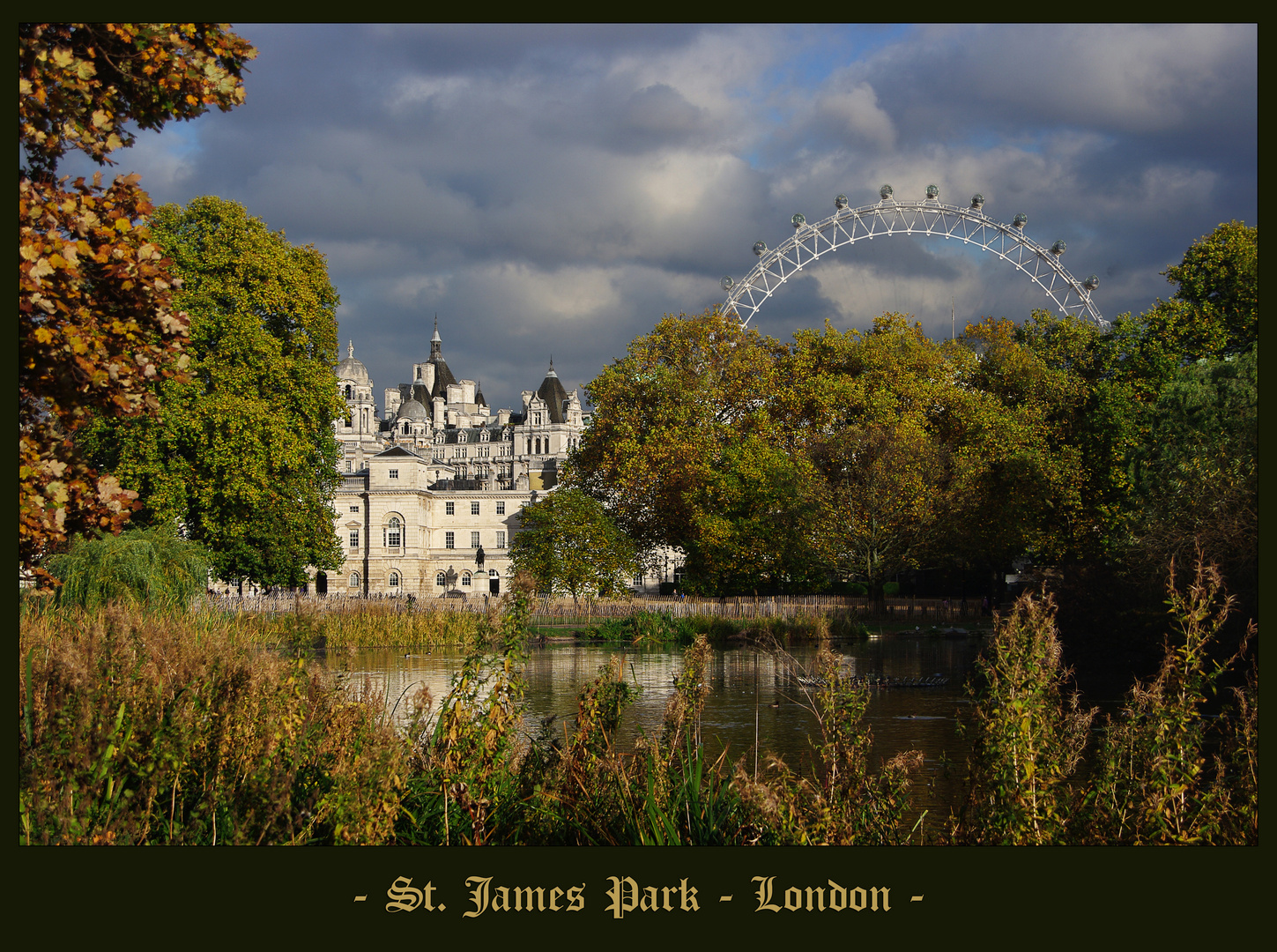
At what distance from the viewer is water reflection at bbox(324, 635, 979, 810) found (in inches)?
451

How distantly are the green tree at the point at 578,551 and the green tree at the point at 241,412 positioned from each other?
10067 millimetres

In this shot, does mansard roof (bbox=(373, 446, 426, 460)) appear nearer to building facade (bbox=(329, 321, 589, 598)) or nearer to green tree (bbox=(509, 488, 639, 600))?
building facade (bbox=(329, 321, 589, 598))

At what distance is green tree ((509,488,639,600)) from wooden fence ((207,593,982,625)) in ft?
2.59

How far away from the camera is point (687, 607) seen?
114 ft

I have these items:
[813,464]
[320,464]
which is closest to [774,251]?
[813,464]

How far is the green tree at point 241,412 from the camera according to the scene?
25.4m

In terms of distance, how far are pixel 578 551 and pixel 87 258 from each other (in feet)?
109

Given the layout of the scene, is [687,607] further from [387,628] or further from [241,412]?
[241,412]

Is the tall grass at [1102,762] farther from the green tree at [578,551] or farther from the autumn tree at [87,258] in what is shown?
the green tree at [578,551]

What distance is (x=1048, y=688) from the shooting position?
20.7 ft

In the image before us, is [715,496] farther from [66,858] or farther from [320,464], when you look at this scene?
[66,858]

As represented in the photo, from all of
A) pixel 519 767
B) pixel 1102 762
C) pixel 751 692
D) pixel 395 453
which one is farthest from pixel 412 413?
pixel 1102 762

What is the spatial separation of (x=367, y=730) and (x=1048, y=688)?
417 centimetres

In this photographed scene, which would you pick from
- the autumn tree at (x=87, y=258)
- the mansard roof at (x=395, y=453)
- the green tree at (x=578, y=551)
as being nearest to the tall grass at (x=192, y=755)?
the autumn tree at (x=87, y=258)
